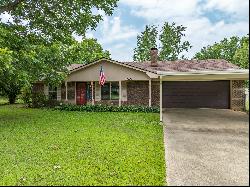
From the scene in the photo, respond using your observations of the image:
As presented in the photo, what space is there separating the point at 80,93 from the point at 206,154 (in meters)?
17.4

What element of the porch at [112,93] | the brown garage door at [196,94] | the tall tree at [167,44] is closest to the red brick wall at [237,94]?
the brown garage door at [196,94]

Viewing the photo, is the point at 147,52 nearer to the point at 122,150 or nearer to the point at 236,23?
the point at 122,150

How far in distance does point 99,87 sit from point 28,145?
14423 millimetres

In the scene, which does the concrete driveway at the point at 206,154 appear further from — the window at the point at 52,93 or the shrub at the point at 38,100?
the window at the point at 52,93

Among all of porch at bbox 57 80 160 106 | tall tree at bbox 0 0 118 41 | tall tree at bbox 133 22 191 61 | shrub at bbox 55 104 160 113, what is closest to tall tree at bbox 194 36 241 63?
tall tree at bbox 133 22 191 61

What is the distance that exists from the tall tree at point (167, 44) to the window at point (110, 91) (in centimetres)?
2718

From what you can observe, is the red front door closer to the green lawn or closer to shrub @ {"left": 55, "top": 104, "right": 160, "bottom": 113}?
shrub @ {"left": 55, "top": 104, "right": 160, "bottom": 113}

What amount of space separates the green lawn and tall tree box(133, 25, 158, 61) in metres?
39.1

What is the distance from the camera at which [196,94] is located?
2452cm

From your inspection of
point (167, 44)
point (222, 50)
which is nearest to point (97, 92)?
point (167, 44)

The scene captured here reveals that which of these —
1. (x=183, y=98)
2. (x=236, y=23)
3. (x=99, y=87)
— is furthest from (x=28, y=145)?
(x=183, y=98)

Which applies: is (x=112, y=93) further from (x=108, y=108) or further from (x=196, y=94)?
(x=196, y=94)

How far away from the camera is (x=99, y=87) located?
969 inches

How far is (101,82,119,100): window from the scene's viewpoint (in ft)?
79.3
